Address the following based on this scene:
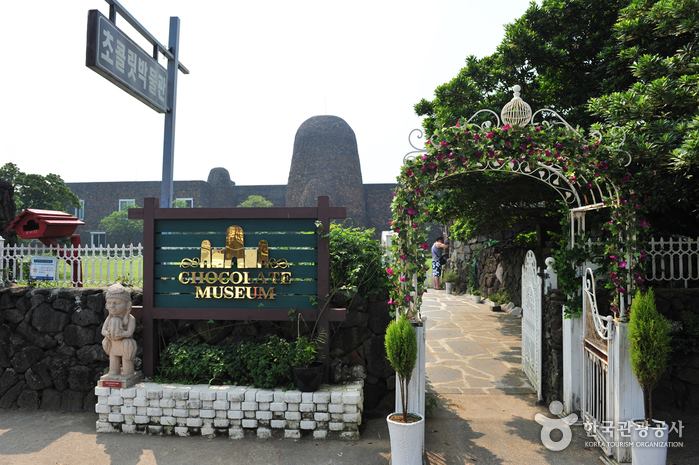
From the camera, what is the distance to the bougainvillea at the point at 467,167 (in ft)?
14.7

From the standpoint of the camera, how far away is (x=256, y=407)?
4.73m

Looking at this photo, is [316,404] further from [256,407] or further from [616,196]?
[616,196]

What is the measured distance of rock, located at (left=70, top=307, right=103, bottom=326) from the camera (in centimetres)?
571

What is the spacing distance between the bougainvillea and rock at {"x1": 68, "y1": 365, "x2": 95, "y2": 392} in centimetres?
379

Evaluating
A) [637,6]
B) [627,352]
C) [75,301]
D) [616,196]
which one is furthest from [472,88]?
[75,301]

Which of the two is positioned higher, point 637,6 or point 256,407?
point 637,6

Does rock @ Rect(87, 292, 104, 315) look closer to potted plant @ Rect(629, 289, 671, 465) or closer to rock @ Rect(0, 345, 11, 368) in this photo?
rock @ Rect(0, 345, 11, 368)

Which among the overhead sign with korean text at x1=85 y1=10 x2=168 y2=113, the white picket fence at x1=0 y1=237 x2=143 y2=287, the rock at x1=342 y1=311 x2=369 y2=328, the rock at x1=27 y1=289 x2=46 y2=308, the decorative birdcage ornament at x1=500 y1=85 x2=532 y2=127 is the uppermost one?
the overhead sign with korean text at x1=85 y1=10 x2=168 y2=113

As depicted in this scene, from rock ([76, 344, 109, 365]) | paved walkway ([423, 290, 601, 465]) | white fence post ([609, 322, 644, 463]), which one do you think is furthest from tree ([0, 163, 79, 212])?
white fence post ([609, 322, 644, 463])

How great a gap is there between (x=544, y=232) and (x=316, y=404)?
21.7ft

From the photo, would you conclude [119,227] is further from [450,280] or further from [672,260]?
[672,260]

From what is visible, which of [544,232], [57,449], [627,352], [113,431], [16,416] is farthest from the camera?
[544,232]

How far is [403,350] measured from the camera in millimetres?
4086

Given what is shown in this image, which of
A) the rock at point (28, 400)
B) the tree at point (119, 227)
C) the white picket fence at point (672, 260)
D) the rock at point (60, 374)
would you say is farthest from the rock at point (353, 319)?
the tree at point (119, 227)
